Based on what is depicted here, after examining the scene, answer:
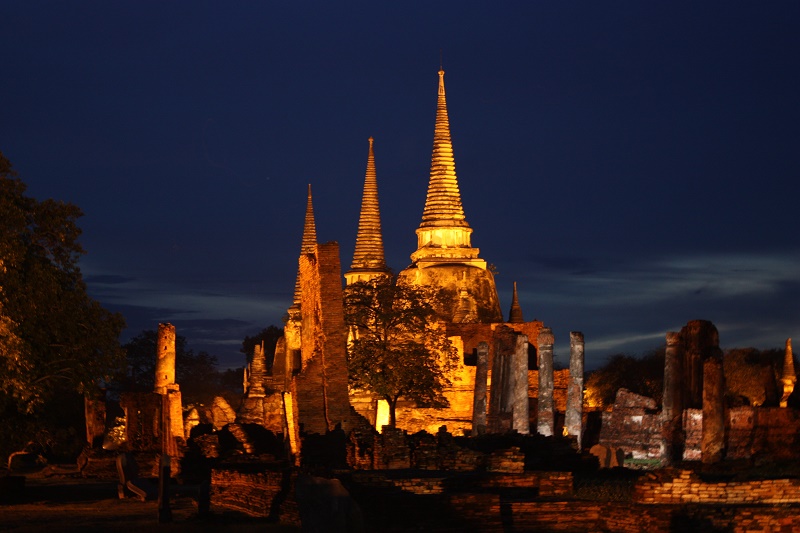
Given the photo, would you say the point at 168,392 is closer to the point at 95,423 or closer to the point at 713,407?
the point at 95,423

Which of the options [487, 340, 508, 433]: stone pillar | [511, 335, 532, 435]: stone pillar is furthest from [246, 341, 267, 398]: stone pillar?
[511, 335, 532, 435]: stone pillar

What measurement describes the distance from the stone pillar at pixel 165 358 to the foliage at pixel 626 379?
74.0 feet

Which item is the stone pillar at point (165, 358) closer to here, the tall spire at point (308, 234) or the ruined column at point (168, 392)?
the ruined column at point (168, 392)

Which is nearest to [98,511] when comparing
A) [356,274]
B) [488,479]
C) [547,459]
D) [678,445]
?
[488,479]

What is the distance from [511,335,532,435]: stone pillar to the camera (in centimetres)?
3095

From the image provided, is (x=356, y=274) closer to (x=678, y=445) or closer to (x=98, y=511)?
(x=678, y=445)

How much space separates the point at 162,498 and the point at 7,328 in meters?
3.47

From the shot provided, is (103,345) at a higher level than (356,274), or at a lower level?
lower

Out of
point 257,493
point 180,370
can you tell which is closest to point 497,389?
point 257,493

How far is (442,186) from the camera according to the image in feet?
192

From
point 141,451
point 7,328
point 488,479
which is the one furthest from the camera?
point 141,451

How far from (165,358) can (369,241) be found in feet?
89.9

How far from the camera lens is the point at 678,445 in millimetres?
22906

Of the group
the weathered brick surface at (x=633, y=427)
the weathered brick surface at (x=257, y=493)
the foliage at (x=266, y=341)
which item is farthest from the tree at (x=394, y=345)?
the foliage at (x=266, y=341)
